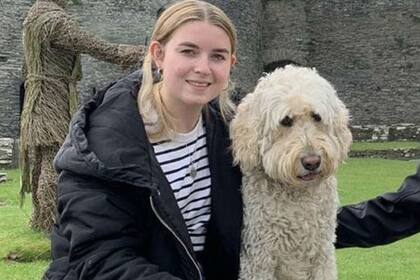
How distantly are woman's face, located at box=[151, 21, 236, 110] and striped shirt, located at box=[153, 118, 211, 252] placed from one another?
6.2 inches

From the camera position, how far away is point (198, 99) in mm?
2477

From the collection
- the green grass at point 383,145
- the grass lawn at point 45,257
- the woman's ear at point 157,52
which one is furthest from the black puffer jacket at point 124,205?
the green grass at point 383,145

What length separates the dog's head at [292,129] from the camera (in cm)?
236

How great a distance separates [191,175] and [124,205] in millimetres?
315

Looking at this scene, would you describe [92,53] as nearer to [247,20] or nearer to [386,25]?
[247,20]

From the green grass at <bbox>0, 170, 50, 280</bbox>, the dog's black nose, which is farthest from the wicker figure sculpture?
the dog's black nose

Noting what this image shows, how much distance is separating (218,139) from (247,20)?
23.0 m

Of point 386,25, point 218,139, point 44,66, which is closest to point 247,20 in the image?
point 386,25

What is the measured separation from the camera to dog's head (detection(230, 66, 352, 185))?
2.36 metres

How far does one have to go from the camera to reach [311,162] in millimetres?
2318

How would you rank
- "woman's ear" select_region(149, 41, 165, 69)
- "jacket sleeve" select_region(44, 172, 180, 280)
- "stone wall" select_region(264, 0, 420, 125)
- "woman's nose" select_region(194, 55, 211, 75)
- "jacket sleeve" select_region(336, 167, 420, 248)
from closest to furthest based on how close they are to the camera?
"jacket sleeve" select_region(44, 172, 180, 280), "woman's nose" select_region(194, 55, 211, 75), "woman's ear" select_region(149, 41, 165, 69), "jacket sleeve" select_region(336, 167, 420, 248), "stone wall" select_region(264, 0, 420, 125)

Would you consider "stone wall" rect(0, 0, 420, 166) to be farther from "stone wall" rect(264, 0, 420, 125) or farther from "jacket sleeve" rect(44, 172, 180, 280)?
"jacket sleeve" rect(44, 172, 180, 280)

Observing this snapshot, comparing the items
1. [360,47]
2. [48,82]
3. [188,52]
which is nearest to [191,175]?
[188,52]

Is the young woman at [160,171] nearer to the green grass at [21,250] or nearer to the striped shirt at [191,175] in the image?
the striped shirt at [191,175]
